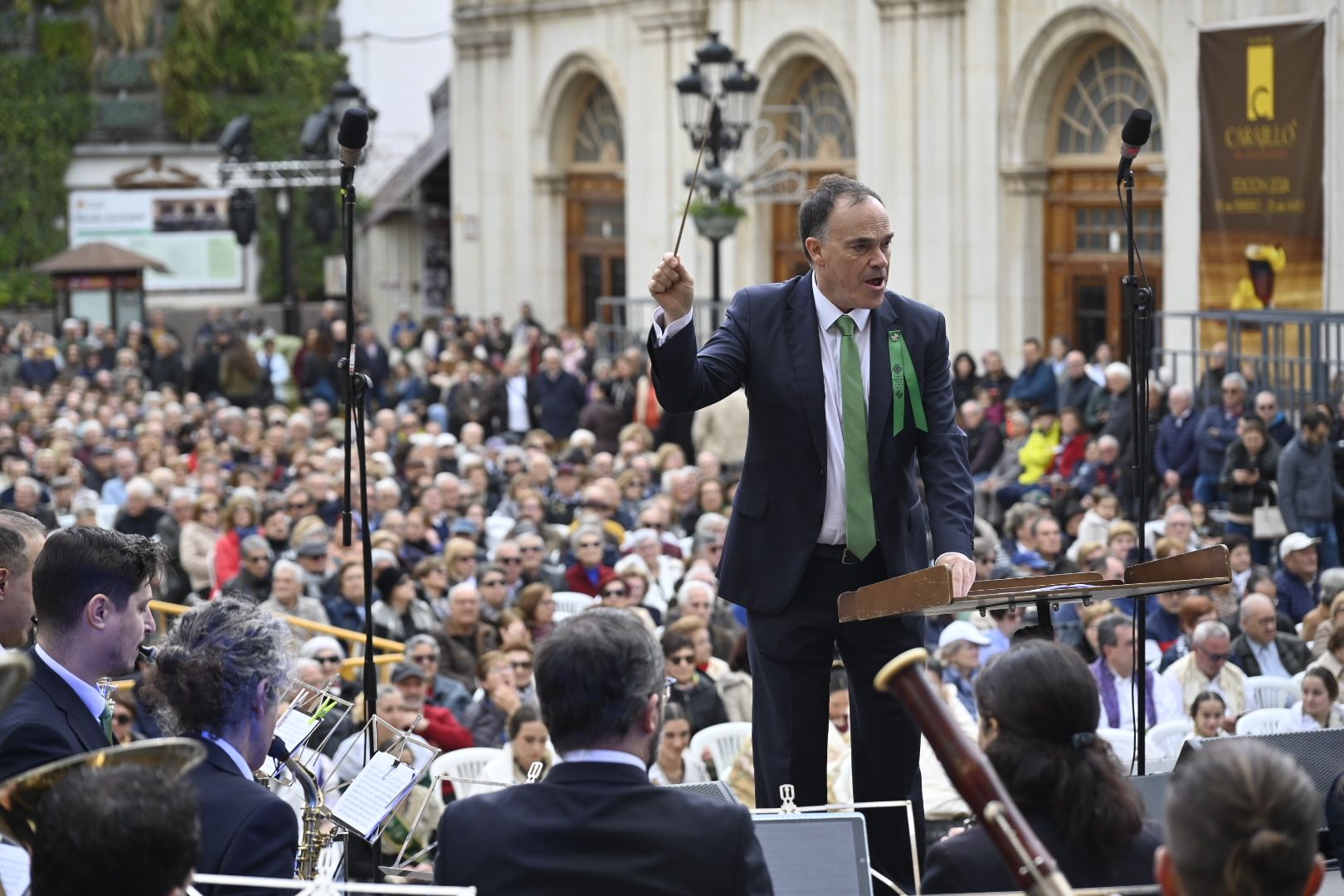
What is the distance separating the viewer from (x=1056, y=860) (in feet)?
10.5

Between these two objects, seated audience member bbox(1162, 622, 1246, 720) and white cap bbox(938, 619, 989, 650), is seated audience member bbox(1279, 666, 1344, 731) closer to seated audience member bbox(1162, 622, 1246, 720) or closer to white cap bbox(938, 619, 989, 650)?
seated audience member bbox(1162, 622, 1246, 720)

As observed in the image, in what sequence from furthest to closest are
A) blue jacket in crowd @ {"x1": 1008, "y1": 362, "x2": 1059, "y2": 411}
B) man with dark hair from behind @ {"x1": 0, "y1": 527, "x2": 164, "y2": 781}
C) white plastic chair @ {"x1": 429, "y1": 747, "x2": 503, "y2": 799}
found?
blue jacket in crowd @ {"x1": 1008, "y1": 362, "x2": 1059, "y2": 411}
white plastic chair @ {"x1": 429, "y1": 747, "x2": 503, "y2": 799}
man with dark hair from behind @ {"x1": 0, "y1": 527, "x2": 164, "y2": 781}

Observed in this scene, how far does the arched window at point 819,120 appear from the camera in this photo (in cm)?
2264

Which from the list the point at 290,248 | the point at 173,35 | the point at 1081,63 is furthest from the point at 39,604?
the point at 173,35

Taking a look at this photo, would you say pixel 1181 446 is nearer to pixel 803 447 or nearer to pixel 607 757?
pixel 803 447

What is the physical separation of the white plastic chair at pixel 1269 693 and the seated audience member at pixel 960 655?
1.31 metres

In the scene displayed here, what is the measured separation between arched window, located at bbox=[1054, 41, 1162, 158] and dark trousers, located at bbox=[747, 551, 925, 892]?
14920 millimetres

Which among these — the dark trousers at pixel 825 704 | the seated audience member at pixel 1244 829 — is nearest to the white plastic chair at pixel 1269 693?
the dark trousers at pixel 825 704

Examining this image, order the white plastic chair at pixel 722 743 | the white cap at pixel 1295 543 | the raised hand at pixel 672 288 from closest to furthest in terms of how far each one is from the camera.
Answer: the raised hand at pixel 672 288 < the white plastic chair at pixel 722 743 < the white cap at pixel 1295 543

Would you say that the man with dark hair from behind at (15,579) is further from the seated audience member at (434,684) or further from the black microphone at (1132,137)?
the seated audience member at (434,684)

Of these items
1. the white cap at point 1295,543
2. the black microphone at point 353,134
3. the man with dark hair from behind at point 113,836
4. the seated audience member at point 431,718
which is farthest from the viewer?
the white cap at point 1295,543

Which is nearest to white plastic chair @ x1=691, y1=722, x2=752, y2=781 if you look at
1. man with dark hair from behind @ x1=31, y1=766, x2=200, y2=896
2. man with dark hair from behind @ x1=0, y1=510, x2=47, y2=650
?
man with dark hair from behind @ x1=0, y1=510, x2=47, y2=650

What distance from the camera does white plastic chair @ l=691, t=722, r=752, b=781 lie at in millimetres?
8297

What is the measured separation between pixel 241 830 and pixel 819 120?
20.2 metres
